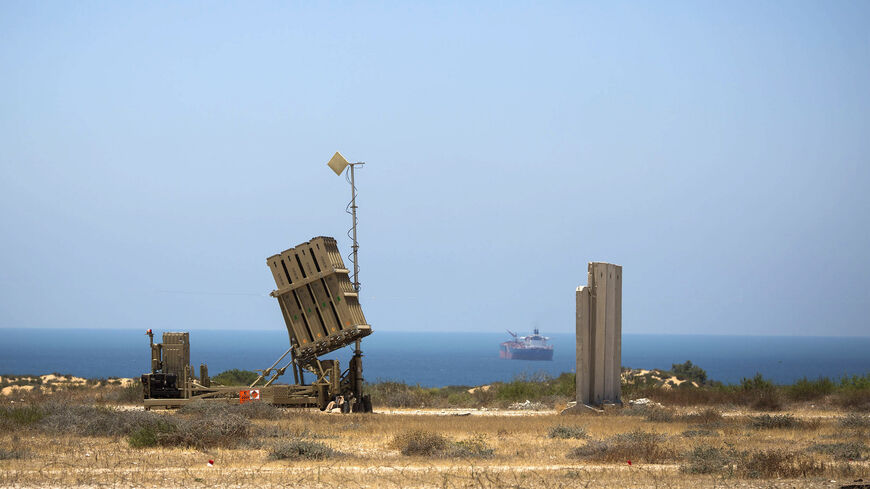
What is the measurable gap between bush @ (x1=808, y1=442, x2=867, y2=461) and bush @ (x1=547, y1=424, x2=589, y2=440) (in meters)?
4.42

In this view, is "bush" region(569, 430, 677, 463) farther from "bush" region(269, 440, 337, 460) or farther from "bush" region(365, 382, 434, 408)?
"bush" region(365, 382, 434, 408)

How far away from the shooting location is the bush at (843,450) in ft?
49.8

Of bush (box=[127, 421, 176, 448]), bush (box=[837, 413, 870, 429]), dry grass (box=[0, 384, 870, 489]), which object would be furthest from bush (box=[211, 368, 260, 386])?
bush (box=[837, 413, 870, 429])

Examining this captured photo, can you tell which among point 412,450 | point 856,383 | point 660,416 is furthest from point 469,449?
point 856,383

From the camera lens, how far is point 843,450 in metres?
15.6

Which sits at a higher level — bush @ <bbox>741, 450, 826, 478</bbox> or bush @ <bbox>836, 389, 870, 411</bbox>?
bush @ <bbox>741, 450, 826, 478</bbox>

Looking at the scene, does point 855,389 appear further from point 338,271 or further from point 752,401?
point 338,271

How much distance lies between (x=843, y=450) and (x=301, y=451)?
29.9 ft

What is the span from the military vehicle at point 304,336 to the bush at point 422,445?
7.35 m

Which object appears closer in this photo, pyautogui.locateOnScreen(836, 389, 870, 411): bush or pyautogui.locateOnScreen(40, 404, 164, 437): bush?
pyautogui.locateOnScreen(40, 404, 164, 437): bush

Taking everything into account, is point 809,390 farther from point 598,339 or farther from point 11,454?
point 11,454

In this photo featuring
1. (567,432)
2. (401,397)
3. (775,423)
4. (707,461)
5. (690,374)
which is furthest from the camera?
(690,374)

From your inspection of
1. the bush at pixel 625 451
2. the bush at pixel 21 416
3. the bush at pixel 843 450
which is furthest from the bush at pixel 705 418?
the bush at pixel 21 416

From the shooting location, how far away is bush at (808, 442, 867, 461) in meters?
15.2
